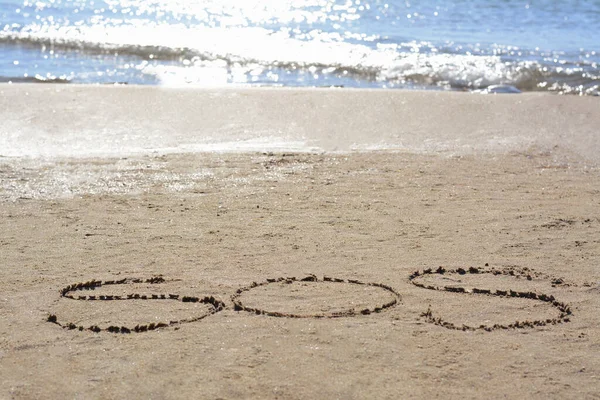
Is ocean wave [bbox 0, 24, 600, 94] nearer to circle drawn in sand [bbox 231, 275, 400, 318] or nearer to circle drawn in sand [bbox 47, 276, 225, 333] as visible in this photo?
circle drawn in sand [bbox 47, 276, 225, 333]

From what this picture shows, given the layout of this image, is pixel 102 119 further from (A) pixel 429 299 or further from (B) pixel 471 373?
(B) pixel 471 373

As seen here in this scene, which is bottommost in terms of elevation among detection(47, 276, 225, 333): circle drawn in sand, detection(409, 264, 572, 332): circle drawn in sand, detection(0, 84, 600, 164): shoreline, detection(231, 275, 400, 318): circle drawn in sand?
detection(47, 276, 225, 333): circle drawn in sand

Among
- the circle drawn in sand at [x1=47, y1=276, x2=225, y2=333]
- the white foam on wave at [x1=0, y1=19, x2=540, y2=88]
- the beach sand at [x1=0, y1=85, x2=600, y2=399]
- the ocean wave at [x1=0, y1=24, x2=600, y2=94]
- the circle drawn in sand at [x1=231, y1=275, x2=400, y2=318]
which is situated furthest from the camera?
the white foam on wave at [x1=0, y1=19, x2=540, y2=88]

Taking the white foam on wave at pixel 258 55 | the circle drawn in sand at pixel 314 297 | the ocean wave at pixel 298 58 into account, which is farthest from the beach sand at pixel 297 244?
the white foam on wave at pixel 258 55

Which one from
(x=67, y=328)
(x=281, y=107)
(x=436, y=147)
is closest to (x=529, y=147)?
(x=436, y=147)

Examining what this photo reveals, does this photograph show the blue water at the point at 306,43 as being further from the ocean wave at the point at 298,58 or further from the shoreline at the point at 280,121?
the shoreline at the point at 280,121

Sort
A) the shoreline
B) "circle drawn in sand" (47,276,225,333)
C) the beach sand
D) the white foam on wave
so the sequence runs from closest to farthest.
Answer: the beach sand, "circle drawn in sand" (47,276,225,333), the shoreline, the white foam on wave

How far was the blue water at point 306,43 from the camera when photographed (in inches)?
497

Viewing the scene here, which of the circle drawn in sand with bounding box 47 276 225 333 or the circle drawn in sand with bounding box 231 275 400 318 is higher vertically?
the circle drawn in sand with bounding box 231 275 400 318

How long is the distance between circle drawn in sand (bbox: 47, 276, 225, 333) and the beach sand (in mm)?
35

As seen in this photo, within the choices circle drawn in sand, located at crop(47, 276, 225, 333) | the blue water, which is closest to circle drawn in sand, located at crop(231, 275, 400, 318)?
circle drawn in sand, located at crop(47, 276, 225, 333)

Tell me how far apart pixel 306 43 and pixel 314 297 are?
11.8 m

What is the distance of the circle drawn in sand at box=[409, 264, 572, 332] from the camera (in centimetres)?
412

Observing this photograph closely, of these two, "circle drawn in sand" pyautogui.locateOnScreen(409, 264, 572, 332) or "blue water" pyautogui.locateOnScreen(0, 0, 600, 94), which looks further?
"blue water" pyautogui.locateOnScreen(0, 0, 600, 94)
